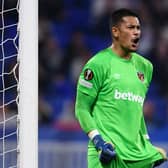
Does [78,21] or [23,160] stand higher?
[78,21]

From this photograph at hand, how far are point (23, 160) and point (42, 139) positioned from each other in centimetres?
344

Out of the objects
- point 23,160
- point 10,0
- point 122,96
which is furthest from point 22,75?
point 10,0

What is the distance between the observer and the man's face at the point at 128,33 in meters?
3.96

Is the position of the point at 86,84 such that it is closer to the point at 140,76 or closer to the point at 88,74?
the point at 88,74

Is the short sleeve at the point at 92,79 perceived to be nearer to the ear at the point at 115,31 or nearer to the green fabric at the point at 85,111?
the green fabric at the point at 85,111

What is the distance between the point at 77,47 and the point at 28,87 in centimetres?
417

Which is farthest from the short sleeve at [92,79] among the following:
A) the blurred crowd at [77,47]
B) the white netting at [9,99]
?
the blurred crowd at [77,47]

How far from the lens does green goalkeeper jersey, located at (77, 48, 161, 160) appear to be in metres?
3.84

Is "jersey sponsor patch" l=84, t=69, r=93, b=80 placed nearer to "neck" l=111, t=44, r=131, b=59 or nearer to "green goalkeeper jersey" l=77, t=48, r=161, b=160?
"green goalkeeper jersey" l=77, t=48, r=161, b=160

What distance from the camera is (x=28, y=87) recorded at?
341 cm

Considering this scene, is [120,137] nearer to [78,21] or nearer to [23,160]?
[23,160]

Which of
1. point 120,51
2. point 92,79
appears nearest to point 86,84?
point 92,79

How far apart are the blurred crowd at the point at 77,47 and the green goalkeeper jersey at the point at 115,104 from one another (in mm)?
3029

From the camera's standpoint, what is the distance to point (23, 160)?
338 centimetres
